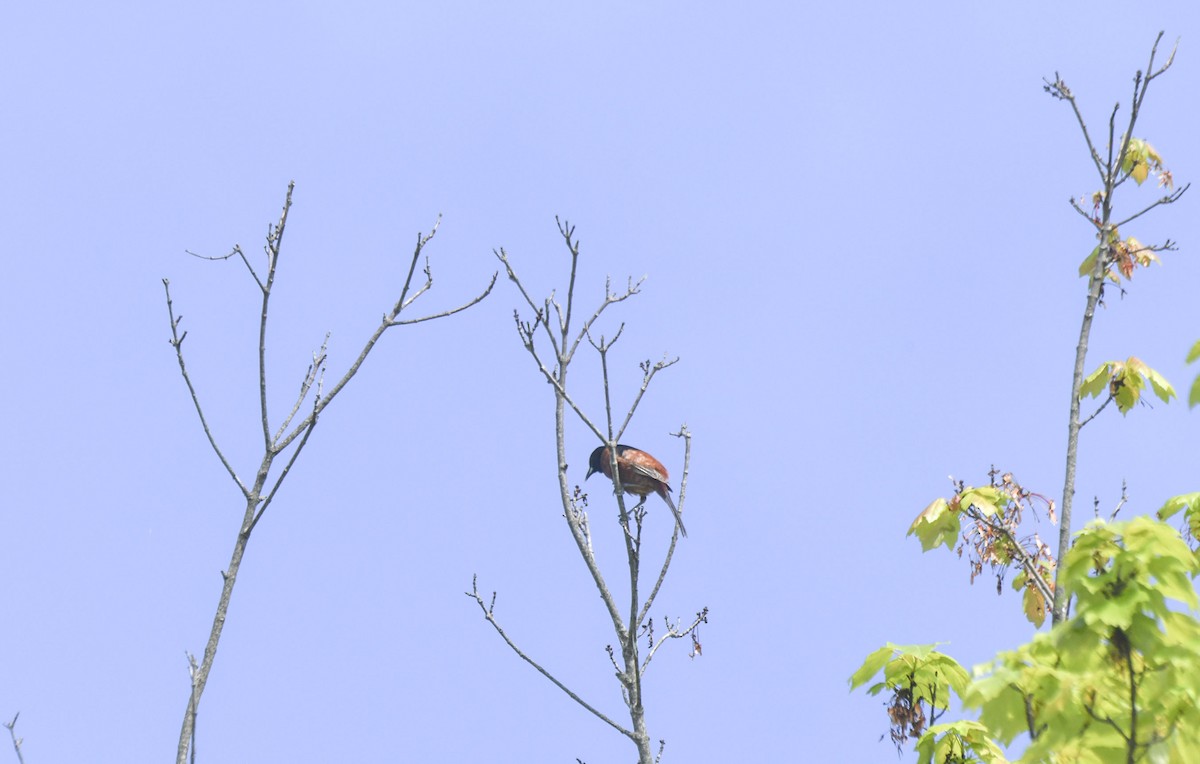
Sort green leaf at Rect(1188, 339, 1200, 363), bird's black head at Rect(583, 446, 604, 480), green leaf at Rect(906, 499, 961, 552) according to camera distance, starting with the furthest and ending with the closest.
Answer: bird's black head at Rect(583, 446, 604, 480)
green leaf at Rect(906, 499, 961, 552)
green leaf at Rect(1188, 339, 1200, 363)

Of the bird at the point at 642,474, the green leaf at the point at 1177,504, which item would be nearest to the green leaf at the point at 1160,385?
the green leaf at the point at 1177,504

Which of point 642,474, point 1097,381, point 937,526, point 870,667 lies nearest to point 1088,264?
point 1097,381

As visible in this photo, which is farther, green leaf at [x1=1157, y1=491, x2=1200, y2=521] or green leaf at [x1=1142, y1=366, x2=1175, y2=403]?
green leaf at [x1=1142, y1=366, x2=1175, y2=403]

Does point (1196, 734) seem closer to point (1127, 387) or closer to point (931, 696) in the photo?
point (931, 696)

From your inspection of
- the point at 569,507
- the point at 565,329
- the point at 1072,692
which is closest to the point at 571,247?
the point at 565,329

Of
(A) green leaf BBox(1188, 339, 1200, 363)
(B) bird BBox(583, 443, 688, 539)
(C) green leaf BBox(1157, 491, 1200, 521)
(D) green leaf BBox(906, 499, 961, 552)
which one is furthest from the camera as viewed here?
(B) bird BBox(583, 443, 688, 539)

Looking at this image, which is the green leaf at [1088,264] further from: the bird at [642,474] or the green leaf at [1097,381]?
the bird at [642,474]

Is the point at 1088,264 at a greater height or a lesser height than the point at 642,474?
lesser

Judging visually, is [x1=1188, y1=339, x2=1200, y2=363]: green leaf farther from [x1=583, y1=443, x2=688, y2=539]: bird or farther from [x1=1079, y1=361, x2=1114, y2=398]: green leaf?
[x1=583, y1=443, x2=688, y2=539]: bird

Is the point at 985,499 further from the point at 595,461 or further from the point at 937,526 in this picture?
the point at 595,461

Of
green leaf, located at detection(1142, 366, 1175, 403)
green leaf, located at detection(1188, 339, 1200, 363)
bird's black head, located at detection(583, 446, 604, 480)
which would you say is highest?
bird's black head, located at detection(583, 446, 604, 480)

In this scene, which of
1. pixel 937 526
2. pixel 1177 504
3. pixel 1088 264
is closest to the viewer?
pixel 1177 504

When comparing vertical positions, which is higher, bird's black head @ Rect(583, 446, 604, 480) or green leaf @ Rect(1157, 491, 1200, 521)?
bird's black head @ Rect(583, 446, 604, 480)

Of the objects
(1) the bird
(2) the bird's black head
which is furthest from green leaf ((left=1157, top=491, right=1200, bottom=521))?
(2) the bird's black head
